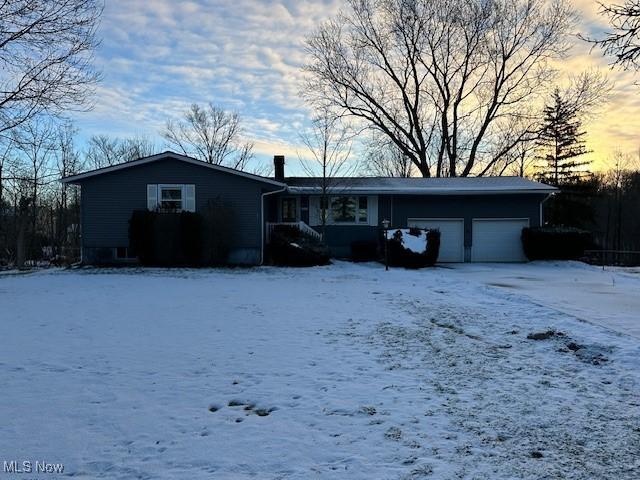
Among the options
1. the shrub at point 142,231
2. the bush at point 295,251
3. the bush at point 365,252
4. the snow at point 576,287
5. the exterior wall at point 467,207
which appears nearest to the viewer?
the snow at point 576,287

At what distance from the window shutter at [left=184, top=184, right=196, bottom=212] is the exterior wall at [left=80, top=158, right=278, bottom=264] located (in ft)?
0.40

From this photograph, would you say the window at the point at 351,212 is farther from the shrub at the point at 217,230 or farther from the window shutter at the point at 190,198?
the window shutter at the point at 190,198

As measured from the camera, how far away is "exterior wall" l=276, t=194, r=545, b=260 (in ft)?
70.8

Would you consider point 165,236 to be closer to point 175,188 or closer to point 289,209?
point 175,188

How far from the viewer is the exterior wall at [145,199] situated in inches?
726

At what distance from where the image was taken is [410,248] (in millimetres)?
18219

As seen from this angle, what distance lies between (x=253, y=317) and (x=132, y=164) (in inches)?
484

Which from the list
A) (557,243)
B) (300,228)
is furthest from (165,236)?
(557,243)

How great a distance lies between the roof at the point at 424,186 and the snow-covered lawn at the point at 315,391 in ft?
40.0

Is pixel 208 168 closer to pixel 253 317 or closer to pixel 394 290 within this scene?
pixel 394 290

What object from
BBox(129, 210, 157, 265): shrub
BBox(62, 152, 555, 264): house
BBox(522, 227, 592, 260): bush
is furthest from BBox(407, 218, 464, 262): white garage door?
BBox(129, 210, 157, 265): shrub

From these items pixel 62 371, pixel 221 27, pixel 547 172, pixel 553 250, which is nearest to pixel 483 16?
pixel 547 172

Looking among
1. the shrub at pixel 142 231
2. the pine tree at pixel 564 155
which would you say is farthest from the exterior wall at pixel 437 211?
the pine tree at pixel 564 155

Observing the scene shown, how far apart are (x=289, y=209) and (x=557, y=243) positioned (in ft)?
39.0
